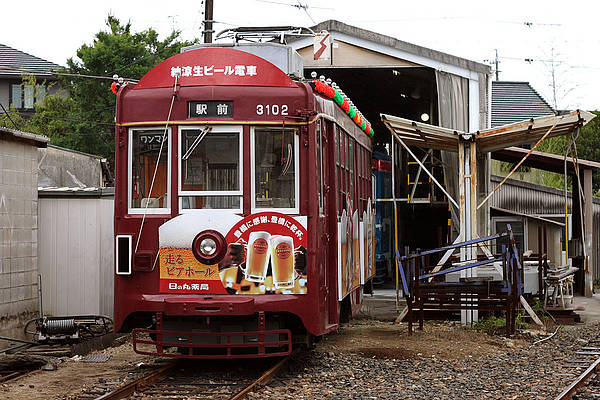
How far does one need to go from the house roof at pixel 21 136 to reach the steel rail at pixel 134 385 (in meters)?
4.19

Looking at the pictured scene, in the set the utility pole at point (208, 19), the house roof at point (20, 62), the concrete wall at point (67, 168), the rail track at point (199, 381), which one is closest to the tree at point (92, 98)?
the house roof at point (20, 62)

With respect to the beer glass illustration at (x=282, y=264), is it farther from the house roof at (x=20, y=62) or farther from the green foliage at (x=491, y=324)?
the house roof at (x=20, y=62)

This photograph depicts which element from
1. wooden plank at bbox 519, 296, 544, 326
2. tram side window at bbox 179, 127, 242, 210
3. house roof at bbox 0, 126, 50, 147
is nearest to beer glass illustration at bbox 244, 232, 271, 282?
tram side window at bbox 179, 127, 242, 210

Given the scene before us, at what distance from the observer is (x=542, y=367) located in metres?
9.91

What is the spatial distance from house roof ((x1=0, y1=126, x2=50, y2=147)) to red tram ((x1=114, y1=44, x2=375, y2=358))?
9.49ft

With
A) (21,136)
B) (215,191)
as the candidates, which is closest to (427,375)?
(215,191)

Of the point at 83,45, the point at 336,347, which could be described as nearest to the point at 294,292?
the point at 336,347

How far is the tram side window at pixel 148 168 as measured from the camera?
888cm

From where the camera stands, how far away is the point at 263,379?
8.48 metres

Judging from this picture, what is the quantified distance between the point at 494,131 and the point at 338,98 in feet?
13.5

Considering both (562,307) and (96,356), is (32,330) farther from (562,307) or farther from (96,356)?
(562,307)

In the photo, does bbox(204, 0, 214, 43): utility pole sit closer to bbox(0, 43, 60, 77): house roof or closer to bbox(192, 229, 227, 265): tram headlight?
bbox(192, 229, 227, 265): tram headlight

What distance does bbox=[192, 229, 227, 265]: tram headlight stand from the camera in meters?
8.58

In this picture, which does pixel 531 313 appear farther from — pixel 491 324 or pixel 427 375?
pixel 427 375
